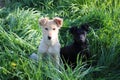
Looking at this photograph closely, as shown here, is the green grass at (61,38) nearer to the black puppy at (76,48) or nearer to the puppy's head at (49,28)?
the black puppy at (76,48)

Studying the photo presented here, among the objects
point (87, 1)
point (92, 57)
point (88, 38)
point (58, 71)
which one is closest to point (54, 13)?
point (87, 1)

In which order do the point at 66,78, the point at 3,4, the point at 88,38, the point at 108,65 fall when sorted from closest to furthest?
the point at 66,78
the point at 108,65
the point at 88,38
the point at 3,4

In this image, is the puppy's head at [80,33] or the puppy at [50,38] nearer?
the puppy at [50,38]

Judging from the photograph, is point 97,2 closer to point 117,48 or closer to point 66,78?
point 117,48

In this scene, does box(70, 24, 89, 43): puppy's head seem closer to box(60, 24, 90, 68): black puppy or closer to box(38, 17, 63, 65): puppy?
box(60, 24, 90, 68): black puppy

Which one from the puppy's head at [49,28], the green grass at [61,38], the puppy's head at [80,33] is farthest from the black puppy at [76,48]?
the puppy's head at [49,28]

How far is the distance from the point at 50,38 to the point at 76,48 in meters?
0.56

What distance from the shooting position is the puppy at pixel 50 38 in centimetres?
447

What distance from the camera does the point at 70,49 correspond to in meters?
4.95

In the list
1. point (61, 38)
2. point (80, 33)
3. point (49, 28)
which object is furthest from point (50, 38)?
point (61, 38)

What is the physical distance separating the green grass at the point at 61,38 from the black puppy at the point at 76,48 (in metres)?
0.15

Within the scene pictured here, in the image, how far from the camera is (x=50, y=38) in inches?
176

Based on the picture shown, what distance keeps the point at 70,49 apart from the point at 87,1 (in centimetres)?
172

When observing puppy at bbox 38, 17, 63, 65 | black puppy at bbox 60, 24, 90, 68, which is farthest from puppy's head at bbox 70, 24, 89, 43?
puppy at bbox 38, 17, 63, 65
